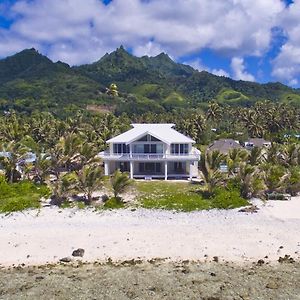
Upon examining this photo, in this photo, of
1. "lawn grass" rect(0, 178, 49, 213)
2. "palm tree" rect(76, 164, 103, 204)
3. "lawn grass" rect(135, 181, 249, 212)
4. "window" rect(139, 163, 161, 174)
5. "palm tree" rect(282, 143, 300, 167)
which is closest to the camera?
"lawn grass" rect(0, 178, 49, 213)

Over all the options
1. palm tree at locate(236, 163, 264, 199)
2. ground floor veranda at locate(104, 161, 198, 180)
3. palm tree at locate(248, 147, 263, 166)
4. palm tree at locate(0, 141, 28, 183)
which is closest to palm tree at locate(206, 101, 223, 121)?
palm tree at locate(248, 147, 263, 166)

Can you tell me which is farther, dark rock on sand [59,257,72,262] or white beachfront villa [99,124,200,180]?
white beachfront villa [99,124,200,180]

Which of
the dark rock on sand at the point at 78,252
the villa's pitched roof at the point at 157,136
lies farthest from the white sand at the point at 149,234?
the villa's pitched roof at the point at 157,136

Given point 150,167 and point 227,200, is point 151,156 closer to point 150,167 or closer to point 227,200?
point 150,167

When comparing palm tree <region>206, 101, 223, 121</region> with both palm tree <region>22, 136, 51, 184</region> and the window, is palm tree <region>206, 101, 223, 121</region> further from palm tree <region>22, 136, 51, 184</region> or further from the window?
palm tree <region>22, 136, 51, 184</region>

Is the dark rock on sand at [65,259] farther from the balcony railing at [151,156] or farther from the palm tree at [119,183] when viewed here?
the balcony railing at [151,156]

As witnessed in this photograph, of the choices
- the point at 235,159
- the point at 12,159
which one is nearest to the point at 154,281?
the point at 235,159
